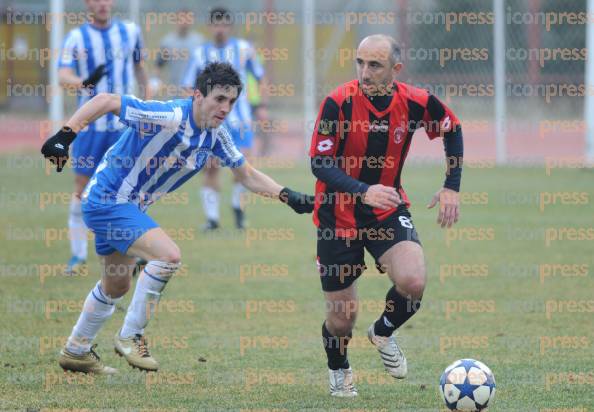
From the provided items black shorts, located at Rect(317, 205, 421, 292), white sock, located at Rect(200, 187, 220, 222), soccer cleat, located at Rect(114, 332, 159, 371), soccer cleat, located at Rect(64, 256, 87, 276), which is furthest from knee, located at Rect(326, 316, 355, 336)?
white sock, located at Rect(200, 187, 220, 222)

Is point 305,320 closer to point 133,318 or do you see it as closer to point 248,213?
point 133,318

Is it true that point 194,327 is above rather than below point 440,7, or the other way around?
below

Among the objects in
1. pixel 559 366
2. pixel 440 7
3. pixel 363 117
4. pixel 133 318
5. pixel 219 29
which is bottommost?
pixel 559 366

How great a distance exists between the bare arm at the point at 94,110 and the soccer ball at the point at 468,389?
2349mm

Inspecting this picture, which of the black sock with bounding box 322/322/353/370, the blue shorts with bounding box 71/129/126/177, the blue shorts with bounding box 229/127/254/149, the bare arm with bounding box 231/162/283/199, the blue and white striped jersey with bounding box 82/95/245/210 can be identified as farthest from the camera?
the blue shorts with bounding box 229/127/254/149

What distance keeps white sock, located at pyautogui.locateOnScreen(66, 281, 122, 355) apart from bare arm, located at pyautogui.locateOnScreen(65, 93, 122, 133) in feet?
3.60

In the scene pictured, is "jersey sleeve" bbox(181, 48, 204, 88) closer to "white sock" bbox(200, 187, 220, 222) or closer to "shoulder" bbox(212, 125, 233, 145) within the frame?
"white sock" bbox(200, 187, 220, 222)

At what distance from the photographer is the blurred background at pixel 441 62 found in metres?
19.4

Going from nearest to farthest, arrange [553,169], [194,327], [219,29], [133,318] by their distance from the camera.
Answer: [133,318] < [194,327] < [219,29] < [553,169]

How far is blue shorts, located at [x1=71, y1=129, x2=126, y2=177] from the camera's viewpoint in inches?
357

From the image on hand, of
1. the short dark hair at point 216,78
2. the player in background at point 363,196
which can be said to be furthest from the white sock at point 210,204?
the player in background at point 363,196

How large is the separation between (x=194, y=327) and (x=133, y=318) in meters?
1.61

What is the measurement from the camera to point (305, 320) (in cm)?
770

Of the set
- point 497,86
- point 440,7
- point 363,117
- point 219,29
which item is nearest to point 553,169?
point 497,86
